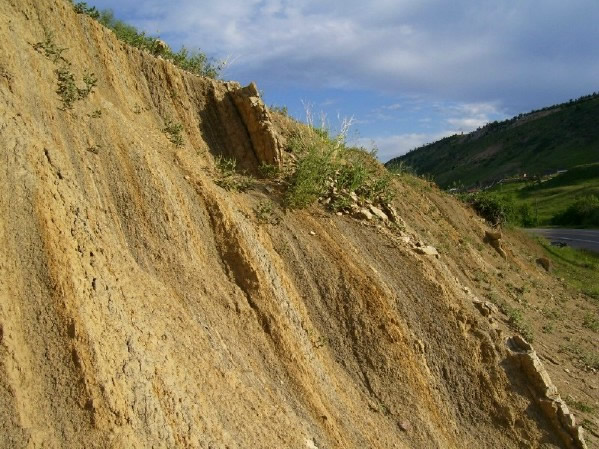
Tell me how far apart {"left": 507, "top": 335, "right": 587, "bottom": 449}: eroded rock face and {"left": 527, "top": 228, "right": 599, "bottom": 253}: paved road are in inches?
1040

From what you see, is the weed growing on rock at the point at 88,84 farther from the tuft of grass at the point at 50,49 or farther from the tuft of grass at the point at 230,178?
the tuft of grass at the point at 230,178

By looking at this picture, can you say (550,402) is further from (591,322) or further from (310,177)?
(591,322)

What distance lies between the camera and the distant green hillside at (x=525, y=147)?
81688mm

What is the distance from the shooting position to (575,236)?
4003 cm

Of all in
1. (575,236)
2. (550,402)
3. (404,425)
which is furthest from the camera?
(575,236)

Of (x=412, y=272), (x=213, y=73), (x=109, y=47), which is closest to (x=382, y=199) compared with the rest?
(x=412, y=272)

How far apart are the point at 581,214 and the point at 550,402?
44701 millimetres

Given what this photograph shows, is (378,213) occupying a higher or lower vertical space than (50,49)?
lower

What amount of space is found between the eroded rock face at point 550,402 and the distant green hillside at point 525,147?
66216 millimetres

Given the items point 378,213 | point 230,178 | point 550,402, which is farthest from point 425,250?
point 230,178

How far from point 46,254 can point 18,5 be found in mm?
5594

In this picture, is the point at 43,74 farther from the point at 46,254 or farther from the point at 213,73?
the point at 213,73

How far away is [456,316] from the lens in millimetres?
9945

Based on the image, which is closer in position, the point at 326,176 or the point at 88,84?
the point at 88,84
